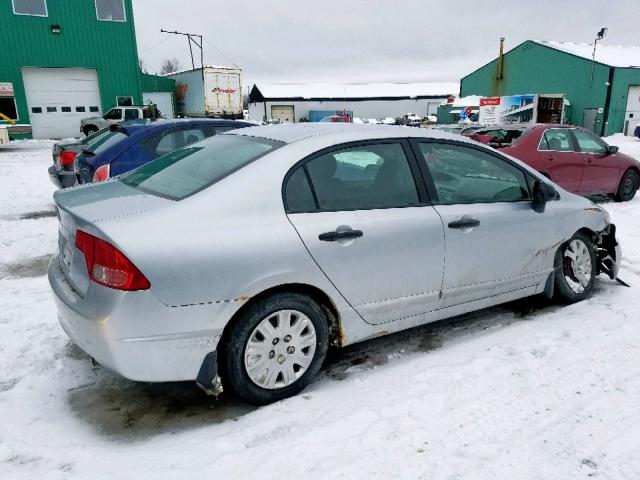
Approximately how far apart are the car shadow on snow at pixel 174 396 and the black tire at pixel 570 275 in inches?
32.5

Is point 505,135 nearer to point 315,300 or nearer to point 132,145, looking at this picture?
point 132,145

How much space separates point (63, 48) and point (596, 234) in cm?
2780

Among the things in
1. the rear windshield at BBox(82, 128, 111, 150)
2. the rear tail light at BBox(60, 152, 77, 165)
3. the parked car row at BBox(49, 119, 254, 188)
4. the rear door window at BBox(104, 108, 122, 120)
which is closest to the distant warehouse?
the rear door window at BBox(104, 108, 122, 120)

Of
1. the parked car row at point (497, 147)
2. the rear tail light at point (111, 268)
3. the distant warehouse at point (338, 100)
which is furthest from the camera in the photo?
the distant warehouse at point (338, 100)

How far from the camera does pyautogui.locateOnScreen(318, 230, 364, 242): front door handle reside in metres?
2.85

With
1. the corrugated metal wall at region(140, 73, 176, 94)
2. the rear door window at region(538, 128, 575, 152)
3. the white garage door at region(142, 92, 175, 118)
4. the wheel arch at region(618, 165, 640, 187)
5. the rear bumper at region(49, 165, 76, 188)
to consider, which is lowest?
the wheel arch at region(618, 165, 640, 187)

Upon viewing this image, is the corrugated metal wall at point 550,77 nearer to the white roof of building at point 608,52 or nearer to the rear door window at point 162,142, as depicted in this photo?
the white roof of building at point 608,52

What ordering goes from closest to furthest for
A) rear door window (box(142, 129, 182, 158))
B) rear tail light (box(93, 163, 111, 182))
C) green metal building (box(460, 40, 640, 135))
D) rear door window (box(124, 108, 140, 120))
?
1. rear tail light (box(93, 163, 111, 182))
2. rear door window (box(142, 129, 182, 158))
3. rear door window (box(124, 108, 140, 120))
4. green metal building (box(460, 40, 640, 135))

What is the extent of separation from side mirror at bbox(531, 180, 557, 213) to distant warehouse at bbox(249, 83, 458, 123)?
47.9 metres

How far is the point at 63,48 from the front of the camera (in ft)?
82.6

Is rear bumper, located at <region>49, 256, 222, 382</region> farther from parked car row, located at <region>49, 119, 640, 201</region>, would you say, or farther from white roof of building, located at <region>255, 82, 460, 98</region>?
white roof of building, located at <region>255, 82, 460, 98</region>

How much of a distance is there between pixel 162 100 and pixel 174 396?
32122mm

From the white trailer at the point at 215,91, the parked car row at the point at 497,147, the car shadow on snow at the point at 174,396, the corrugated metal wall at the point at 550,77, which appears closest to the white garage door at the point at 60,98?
the white trailer at the point at 215,91

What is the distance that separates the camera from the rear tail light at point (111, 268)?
2.38m
